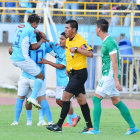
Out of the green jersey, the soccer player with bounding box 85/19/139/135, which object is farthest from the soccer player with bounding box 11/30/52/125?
the green jersey

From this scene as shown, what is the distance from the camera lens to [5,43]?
20969mm

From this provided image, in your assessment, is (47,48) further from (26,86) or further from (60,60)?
(26,86)

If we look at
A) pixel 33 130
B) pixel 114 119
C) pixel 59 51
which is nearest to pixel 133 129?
pixel 33 130

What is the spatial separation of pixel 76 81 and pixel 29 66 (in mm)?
1419

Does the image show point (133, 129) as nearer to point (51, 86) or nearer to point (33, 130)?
point (33, 130)

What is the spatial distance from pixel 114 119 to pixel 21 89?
290 cm

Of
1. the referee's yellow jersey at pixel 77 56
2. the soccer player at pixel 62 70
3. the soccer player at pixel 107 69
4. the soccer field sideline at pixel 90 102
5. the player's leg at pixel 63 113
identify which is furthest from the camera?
the soccer field sideline at pixel 90 102

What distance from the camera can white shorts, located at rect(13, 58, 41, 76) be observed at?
404 inches

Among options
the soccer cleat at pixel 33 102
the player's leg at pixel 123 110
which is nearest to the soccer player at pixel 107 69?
the player's leg at pixel 123 110

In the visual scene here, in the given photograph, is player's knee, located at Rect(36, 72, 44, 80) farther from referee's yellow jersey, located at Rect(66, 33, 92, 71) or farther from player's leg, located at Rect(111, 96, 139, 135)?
player's leg, located at Rect(111, 96, 139, 135)

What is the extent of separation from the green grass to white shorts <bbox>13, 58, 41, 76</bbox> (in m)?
1.07

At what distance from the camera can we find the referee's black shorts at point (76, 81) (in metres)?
9.19

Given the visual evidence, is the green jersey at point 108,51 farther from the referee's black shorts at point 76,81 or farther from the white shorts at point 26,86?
the white shorts at point 26,86

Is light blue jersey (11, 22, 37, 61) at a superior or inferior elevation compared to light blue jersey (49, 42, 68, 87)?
superior
